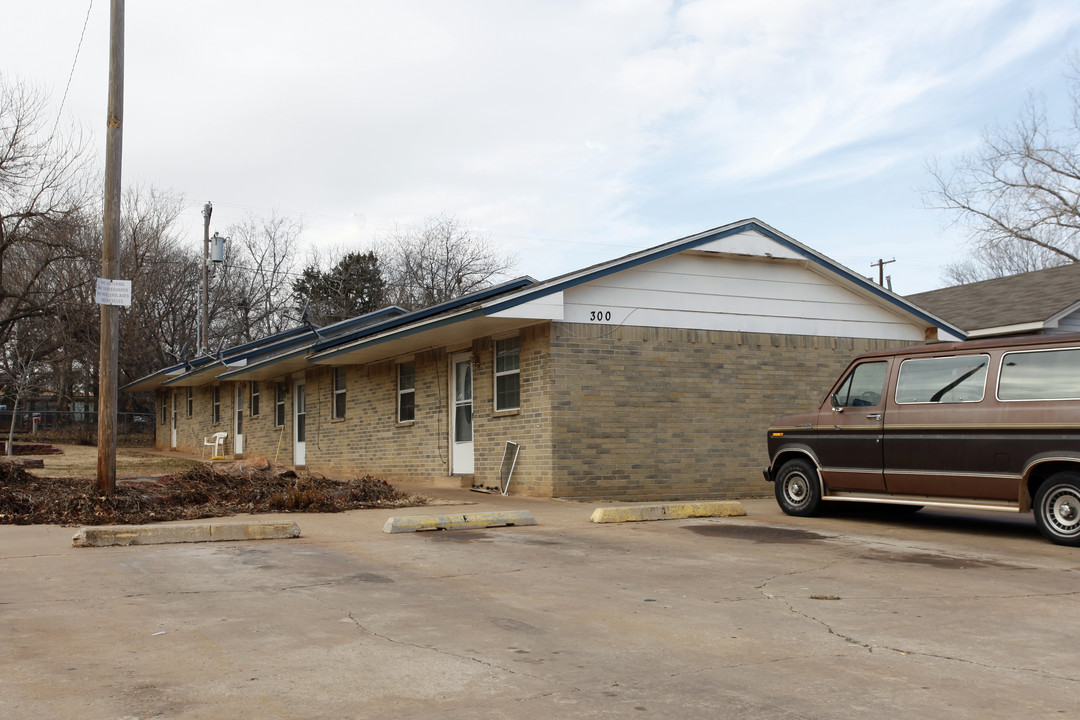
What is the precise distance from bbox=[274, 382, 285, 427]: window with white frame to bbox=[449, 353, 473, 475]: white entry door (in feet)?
35.6

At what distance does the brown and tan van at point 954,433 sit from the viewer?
9.39m

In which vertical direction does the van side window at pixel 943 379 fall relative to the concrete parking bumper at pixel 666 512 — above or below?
above

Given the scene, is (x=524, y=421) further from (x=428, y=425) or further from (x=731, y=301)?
(x=731, y=301)

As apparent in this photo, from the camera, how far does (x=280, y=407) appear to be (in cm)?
2775

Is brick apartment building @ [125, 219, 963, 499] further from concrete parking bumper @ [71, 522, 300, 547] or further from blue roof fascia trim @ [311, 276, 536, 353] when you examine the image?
concrete parking bumper @ [71, 522, 300, 547]

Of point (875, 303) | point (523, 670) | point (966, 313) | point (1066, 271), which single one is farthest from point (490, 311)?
point (1066, 271)

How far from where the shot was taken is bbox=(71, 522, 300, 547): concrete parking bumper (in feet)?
30.6

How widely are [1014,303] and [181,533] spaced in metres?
18.5

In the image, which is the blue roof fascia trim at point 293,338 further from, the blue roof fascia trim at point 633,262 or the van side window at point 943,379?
the van side window at point 943,379

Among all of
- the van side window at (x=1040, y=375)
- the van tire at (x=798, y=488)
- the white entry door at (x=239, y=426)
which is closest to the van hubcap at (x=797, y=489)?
the van tire at (x=798, y=488)

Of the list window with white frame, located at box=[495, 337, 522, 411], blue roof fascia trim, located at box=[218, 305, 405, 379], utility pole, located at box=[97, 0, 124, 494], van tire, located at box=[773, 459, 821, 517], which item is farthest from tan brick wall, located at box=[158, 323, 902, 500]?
blue roof fascia trim, located at box=[218, 305, 405, 379]

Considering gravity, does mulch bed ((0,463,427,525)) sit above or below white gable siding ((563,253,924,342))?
below

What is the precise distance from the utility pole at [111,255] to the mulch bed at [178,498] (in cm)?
51

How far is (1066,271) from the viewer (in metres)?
22.3
